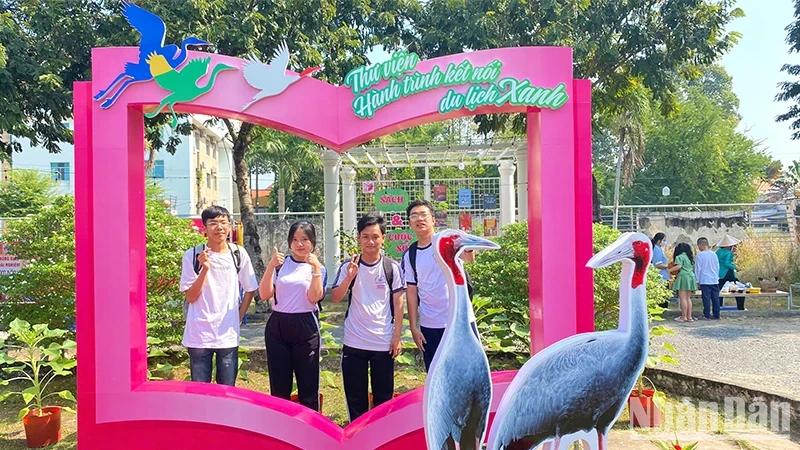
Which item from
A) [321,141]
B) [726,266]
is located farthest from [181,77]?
[726,266]

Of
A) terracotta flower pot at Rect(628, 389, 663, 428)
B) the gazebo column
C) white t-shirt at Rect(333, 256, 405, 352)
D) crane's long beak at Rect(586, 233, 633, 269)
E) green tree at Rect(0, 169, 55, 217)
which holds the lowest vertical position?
terracotta flower pot at Rect(628, 389, 663, 428)

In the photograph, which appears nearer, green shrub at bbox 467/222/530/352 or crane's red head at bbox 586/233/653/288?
crane's red head at bbox 586/233/653/288

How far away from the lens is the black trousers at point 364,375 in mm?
3250

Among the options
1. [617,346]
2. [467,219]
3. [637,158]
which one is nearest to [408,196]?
[467,219]

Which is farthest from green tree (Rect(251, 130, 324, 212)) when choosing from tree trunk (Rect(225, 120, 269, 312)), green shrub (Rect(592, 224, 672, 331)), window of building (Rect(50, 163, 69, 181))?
green shrub (Rect(592, 224, 672, 331))

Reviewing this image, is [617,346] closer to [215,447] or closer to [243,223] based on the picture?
[215,447]

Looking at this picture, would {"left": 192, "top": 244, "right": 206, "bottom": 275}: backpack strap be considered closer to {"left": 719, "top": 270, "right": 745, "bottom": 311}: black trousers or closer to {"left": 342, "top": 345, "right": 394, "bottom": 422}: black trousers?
{"left": 342, "top": 345, "right": 394, "bottom": 422}: black trousers

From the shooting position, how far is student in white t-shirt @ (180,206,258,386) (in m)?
3.15

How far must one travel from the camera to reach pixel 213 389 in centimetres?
305

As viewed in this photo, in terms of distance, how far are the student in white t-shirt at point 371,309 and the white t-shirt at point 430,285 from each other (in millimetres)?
83

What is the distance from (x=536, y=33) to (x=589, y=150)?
7.33 meters

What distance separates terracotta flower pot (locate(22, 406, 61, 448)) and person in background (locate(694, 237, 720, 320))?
8.51m

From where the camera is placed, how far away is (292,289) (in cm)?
323

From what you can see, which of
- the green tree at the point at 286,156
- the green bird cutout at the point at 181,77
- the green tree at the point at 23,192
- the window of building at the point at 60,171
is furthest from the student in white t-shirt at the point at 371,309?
the window of building at the point at 60,171
